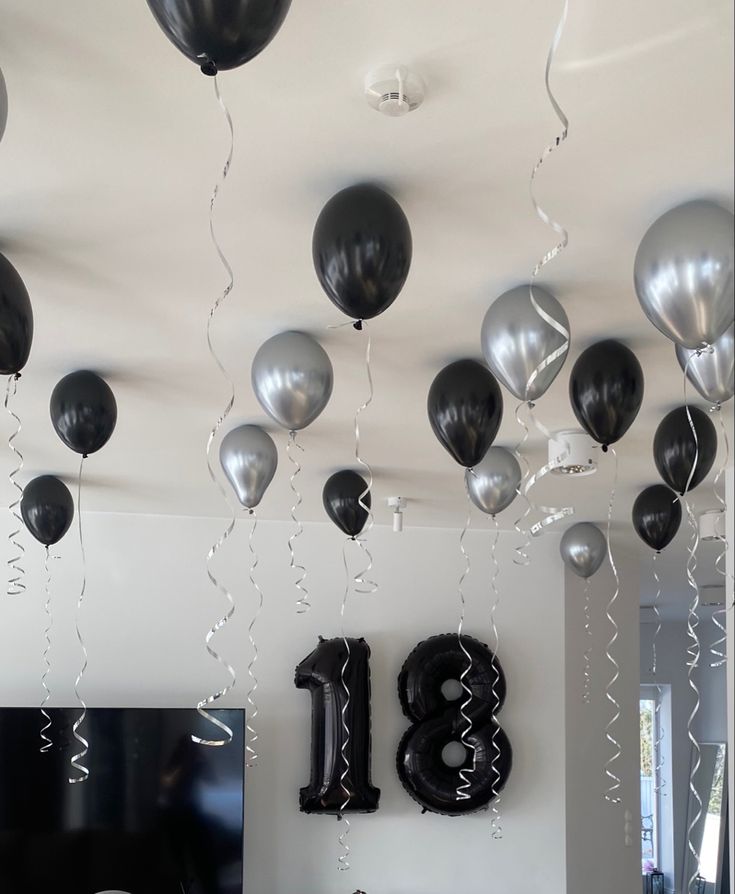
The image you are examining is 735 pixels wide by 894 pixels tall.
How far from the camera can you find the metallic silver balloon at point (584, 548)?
16.2ft

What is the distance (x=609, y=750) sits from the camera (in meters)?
5.43

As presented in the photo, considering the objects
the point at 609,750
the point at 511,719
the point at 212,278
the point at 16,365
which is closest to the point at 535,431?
the point at 212,278

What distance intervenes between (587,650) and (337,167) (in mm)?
4085

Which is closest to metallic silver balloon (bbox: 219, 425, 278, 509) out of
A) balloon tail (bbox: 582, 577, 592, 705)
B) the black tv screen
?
the black tv screen

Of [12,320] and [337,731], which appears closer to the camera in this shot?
[12,320]

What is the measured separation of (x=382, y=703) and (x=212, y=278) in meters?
3.24

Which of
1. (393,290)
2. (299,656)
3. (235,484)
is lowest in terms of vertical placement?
(299,656)

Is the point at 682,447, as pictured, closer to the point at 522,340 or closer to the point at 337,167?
the point at 522,340

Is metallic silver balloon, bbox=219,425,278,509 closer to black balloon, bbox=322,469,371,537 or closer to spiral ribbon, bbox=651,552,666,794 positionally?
black balloon, bbox=322,469,371,537

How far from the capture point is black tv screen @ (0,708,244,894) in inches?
177

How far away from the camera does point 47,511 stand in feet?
13.1

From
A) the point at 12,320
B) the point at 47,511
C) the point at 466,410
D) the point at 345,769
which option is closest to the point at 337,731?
the point at 345,769

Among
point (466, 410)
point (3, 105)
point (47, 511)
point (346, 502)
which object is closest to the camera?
point (3, 105)

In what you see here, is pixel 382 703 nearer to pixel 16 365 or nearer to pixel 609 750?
pixel 609 750
